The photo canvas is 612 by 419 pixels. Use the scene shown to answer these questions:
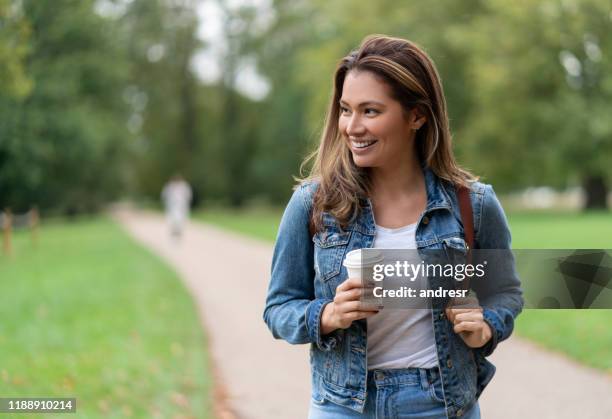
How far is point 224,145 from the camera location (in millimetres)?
50875

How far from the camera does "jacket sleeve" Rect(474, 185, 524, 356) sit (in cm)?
215

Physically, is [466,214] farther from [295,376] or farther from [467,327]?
[295,376]

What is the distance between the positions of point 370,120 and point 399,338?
24.3 inches

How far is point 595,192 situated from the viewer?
38000mm

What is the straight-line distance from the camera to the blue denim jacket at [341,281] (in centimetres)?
214

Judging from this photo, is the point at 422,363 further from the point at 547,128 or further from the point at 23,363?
the point at 547,128

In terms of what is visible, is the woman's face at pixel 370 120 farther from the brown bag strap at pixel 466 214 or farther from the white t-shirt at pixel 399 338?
the white t-shirt at pixel 399 338

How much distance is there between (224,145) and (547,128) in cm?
2426

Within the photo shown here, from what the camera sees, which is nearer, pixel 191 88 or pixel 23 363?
pixel 23 363

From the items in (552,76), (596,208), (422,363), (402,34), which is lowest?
(422,363)

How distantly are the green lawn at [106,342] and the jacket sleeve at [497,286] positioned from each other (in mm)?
3666

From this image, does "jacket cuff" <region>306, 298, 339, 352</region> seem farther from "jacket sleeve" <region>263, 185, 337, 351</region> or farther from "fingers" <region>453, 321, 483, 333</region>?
"fingers" <region>453, 321, 483, 333</region>

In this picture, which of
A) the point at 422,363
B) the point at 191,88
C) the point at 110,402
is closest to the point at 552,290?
the point at 422,363

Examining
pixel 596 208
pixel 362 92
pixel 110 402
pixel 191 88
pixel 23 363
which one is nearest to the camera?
pixel 362 92
